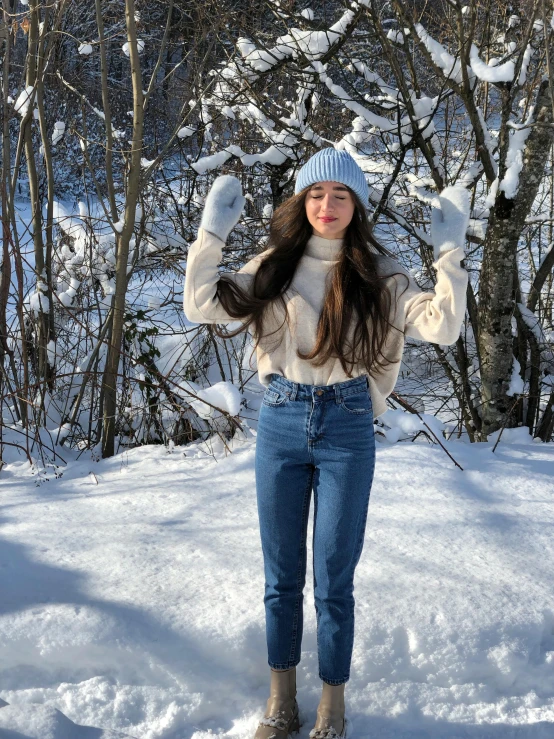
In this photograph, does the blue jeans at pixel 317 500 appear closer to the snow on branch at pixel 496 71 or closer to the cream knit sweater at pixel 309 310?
the cream knit sweater at pixel 309 310

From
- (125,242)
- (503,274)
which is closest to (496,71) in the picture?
(503,274)

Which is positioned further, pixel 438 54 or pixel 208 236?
pixel 438 54

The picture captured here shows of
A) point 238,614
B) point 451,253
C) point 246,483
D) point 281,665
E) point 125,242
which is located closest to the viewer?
point 451,253

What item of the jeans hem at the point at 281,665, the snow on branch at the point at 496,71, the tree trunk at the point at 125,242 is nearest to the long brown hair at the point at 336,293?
the jeans hem at the point at 281,665

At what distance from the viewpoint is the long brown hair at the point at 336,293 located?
1820 mm

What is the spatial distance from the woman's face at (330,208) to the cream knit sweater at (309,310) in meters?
0.04

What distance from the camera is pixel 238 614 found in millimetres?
2283

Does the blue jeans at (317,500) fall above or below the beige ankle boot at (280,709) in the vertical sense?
above

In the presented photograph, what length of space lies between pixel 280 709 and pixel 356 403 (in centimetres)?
88

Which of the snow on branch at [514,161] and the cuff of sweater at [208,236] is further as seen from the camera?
the snow on branch at [514,161]

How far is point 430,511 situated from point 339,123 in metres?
3.86

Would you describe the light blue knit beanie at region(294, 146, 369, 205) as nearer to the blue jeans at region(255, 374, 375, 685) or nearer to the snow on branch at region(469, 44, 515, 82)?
the blue jeans at region(255, 374, 375, 685)

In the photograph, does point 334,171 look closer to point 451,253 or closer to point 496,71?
point 451,253

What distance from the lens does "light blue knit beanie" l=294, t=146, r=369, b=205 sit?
1841 mm
